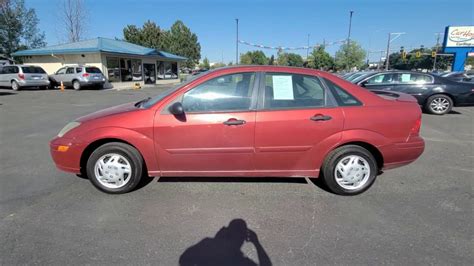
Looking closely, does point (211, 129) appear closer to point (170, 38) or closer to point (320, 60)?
point (170, 38)

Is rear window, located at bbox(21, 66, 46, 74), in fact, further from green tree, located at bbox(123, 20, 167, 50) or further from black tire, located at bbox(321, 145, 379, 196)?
green tree, located at bbox(123, 20, 167, 50)

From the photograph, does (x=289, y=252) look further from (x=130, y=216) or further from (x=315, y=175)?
(x=130, y=216)

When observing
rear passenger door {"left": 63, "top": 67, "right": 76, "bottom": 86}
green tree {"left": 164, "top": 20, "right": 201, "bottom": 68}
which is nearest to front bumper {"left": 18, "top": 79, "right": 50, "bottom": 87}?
rear passenger door {"left": 63, "top": 67, "right": 76, "bottom": 86}

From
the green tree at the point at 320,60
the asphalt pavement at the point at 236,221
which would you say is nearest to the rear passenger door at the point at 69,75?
the asphalt pavement at the point at 236,221

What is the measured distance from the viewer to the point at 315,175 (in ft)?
11.3

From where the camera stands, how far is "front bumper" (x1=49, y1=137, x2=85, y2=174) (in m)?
3.31

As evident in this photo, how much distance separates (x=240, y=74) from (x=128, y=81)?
25078mm

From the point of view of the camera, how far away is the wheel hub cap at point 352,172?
339cm

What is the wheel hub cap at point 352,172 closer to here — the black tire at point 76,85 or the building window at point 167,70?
the black tire at point 76,85

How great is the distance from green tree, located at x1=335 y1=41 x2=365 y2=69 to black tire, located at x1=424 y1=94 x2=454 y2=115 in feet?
173

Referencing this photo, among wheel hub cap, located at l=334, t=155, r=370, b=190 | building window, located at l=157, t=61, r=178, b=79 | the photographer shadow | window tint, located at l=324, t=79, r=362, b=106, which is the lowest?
the photographer shadow

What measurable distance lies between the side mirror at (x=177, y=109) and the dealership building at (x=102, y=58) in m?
21.0

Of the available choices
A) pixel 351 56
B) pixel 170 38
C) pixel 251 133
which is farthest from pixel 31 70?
pixel 351 56

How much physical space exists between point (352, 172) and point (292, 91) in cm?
127
